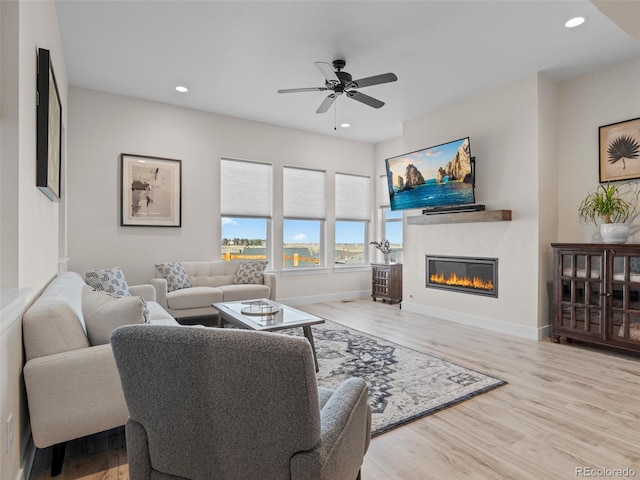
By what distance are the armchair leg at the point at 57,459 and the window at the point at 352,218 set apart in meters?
5.13

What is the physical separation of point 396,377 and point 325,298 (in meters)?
3.52

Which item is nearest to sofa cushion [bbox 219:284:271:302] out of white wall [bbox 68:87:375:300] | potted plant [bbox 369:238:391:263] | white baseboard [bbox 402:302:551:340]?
white wall [bbox 68:87:375:300]

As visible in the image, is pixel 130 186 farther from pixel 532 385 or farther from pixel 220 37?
pixel 532 385

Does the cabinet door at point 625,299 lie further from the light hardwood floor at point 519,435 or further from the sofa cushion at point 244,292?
the sofa cushion at point 244,292

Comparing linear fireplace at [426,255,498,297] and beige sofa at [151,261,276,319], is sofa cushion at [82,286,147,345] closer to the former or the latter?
beige sofa at [151,261,276,319]

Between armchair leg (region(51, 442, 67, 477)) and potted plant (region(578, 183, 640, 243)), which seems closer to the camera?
armchair leg (region(51, 442, 67, 477))

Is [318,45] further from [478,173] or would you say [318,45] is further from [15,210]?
[15,210]

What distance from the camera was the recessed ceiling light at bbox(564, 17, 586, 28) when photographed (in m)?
2.96

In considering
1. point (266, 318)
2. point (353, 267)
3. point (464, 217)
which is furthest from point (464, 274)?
point (266, 318)

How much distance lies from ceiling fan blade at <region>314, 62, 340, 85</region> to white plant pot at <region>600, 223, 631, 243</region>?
10.1 ft

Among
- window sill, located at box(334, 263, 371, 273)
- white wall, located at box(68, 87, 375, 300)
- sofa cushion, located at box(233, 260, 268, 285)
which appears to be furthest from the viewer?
window sill, located at box(334, 263, 371, 273)

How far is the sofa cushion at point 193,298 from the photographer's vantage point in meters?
4.22

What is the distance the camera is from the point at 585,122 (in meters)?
4.04

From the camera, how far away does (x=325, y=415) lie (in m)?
1.19
